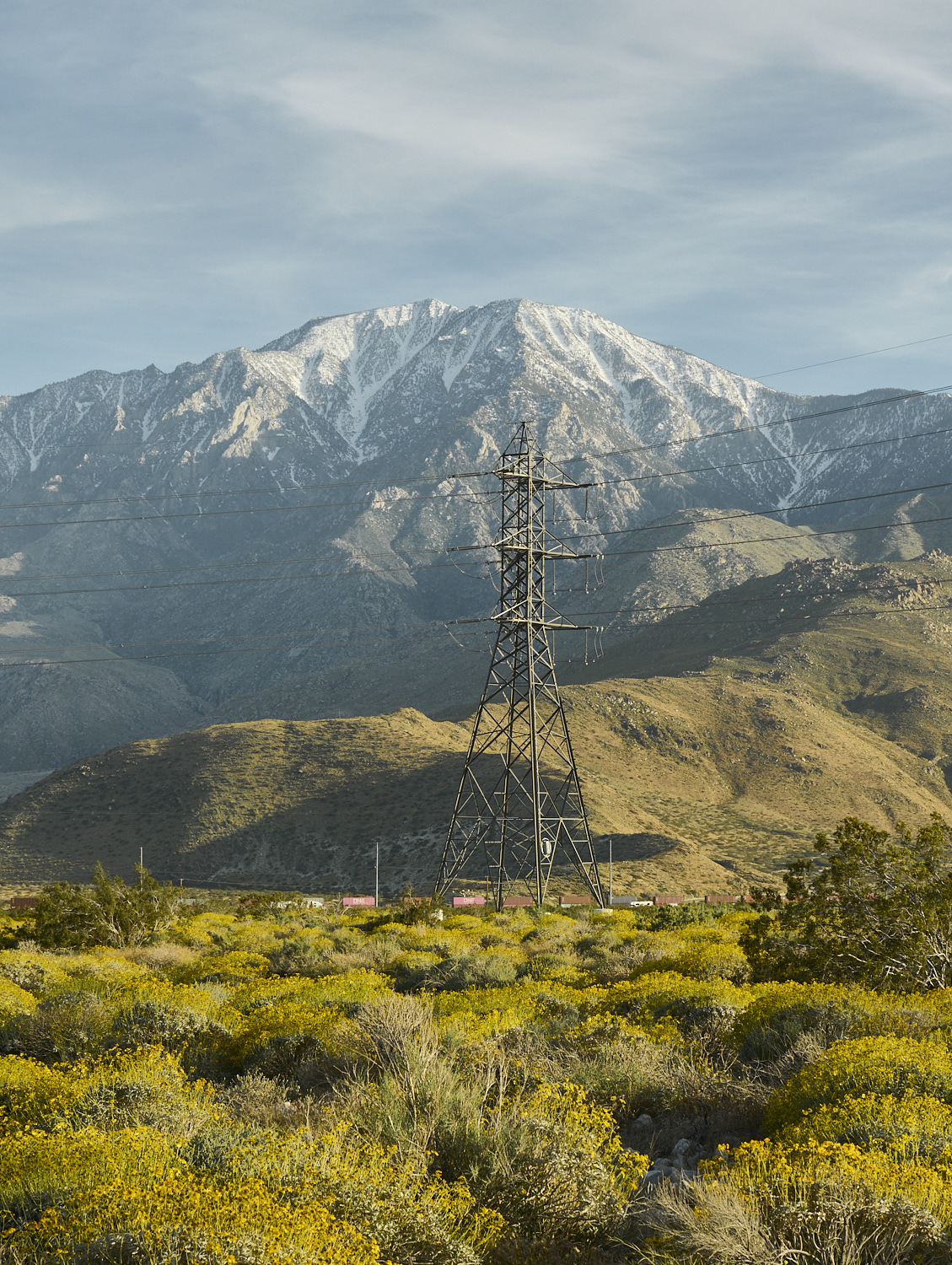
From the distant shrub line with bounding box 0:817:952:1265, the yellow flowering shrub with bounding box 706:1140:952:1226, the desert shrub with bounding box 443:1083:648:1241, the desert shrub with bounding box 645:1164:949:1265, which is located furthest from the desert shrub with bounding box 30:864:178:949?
the desert shrub with bounding box 645:1164:949:1265

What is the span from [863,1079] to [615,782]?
87838 mm

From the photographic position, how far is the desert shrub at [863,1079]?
8.28 meters

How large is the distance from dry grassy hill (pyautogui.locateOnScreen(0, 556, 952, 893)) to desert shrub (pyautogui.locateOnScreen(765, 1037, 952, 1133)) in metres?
60.8

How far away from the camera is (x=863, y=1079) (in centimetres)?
847

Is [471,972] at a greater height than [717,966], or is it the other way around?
[717,966]

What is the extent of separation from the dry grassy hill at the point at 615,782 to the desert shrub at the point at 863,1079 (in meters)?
60.8

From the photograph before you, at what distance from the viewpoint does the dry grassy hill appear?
82.3m

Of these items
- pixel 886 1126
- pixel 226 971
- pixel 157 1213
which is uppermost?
pixel 157 1213

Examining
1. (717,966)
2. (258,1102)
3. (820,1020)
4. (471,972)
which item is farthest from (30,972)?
(820,1020)

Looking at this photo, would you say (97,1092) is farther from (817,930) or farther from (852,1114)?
(817,930)

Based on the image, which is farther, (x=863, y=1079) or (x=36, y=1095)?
(x=36, y=1095)

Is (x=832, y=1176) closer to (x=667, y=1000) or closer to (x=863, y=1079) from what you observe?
(x=863, y=1079)

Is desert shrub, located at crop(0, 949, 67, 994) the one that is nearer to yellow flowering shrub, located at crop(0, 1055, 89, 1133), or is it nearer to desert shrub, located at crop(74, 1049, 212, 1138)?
yellow flowering shrub, located at crop(0, 1055, 89, 1133)

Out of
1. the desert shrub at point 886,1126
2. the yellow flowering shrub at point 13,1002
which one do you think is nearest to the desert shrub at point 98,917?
the yellow flowering shrub at point 13,1002
